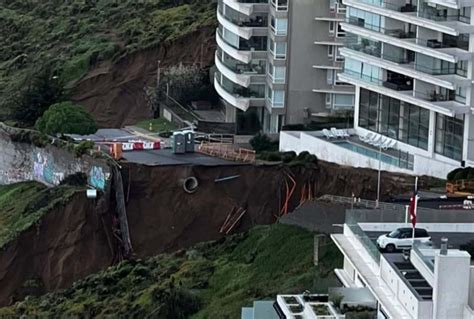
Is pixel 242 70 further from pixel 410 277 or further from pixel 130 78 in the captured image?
pixel 410 277

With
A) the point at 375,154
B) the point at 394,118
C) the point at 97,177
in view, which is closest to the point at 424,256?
the point at 375,154

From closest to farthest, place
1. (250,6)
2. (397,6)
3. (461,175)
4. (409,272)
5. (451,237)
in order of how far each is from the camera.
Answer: (409,272) → (451,237) → (461,175) → (397,6) → (250,6)

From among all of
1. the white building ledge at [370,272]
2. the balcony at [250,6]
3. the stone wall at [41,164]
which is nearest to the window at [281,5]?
the balcony at [250,6]

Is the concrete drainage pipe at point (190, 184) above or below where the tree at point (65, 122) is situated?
below

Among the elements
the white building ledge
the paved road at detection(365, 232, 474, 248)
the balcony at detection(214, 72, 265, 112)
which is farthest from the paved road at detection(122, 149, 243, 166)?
the white building ledge

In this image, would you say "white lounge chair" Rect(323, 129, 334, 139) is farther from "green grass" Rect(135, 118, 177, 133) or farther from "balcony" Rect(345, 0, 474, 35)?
"green grass" Rect(135, 118, 177, 133)

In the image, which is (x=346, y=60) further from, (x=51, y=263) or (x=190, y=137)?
(x=51, y=263)

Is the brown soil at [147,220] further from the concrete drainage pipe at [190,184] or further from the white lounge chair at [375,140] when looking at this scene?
the white lounge chair at [375,140]
